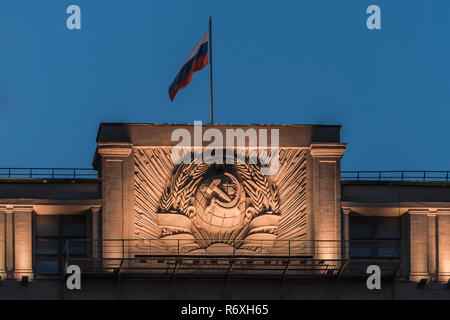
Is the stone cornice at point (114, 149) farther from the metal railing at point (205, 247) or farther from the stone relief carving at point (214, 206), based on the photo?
the metal railing at point (205, 247)

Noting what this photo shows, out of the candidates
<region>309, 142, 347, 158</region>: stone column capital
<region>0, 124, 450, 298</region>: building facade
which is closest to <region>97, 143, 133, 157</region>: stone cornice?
<region>0, 124, 450, 298</region>: building facade

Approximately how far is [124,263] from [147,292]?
1665 mm

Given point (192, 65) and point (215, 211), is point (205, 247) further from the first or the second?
point (192, 65)

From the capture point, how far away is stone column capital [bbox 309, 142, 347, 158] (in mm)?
86812

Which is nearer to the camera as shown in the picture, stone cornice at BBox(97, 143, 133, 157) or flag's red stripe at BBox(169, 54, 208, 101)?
stone cornice at BBox(97, 143, 133, 157)

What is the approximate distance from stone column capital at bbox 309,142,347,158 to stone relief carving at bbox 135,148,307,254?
1.86 metres

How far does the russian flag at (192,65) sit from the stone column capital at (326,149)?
21.1 ft

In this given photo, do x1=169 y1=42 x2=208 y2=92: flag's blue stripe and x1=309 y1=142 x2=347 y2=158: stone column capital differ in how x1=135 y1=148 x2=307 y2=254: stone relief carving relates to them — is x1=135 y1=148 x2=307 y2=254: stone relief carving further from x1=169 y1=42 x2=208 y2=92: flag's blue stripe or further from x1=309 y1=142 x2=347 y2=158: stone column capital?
x1=169 y1=42 x2=208 y2=92: flag's blue stripe

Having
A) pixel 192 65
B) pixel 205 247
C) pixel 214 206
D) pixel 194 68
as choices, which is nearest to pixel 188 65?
pixel 192 65

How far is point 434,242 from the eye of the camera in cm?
8756

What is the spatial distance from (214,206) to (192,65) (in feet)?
22.6
